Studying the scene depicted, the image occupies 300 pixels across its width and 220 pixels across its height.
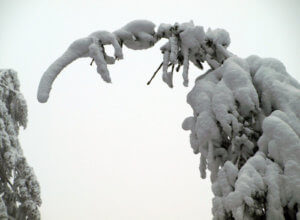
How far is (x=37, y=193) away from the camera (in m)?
9.16

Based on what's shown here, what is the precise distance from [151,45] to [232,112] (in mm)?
1227

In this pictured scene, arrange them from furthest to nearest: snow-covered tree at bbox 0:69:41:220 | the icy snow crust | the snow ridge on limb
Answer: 1. snow-covered tree at bbox 0:69:41:220
2. the snow ridge on limb
3. the icy snow crust

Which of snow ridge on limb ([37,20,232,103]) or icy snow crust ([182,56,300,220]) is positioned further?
snow ridge on limb ([37,20,232,103])

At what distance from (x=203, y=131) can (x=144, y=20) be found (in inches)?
55.7

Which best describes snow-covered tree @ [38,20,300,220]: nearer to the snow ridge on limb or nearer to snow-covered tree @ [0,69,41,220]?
the snow ridge on limb

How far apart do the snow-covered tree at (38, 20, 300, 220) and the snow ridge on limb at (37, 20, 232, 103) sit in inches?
0.4

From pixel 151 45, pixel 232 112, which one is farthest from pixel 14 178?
pixel 232 112

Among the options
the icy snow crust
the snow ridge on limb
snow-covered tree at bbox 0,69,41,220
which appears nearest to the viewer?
the icy snow crust

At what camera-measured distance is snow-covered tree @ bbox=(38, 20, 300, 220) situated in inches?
96.7

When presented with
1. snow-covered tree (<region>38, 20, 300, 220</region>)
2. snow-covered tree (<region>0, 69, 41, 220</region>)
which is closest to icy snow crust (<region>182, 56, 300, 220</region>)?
snow-covered tree (<region>38, 20, 300, 220</region>)

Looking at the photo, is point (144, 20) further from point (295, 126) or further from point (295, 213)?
point (295, 213)

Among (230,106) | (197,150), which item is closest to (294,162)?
(230,106)

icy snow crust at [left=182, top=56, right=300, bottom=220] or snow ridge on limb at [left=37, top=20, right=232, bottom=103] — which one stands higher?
snow ridge on limb at [left=37, top=20, right=232, bottom=103]

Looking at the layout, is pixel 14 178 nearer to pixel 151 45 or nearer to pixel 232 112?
pixel 151 45
